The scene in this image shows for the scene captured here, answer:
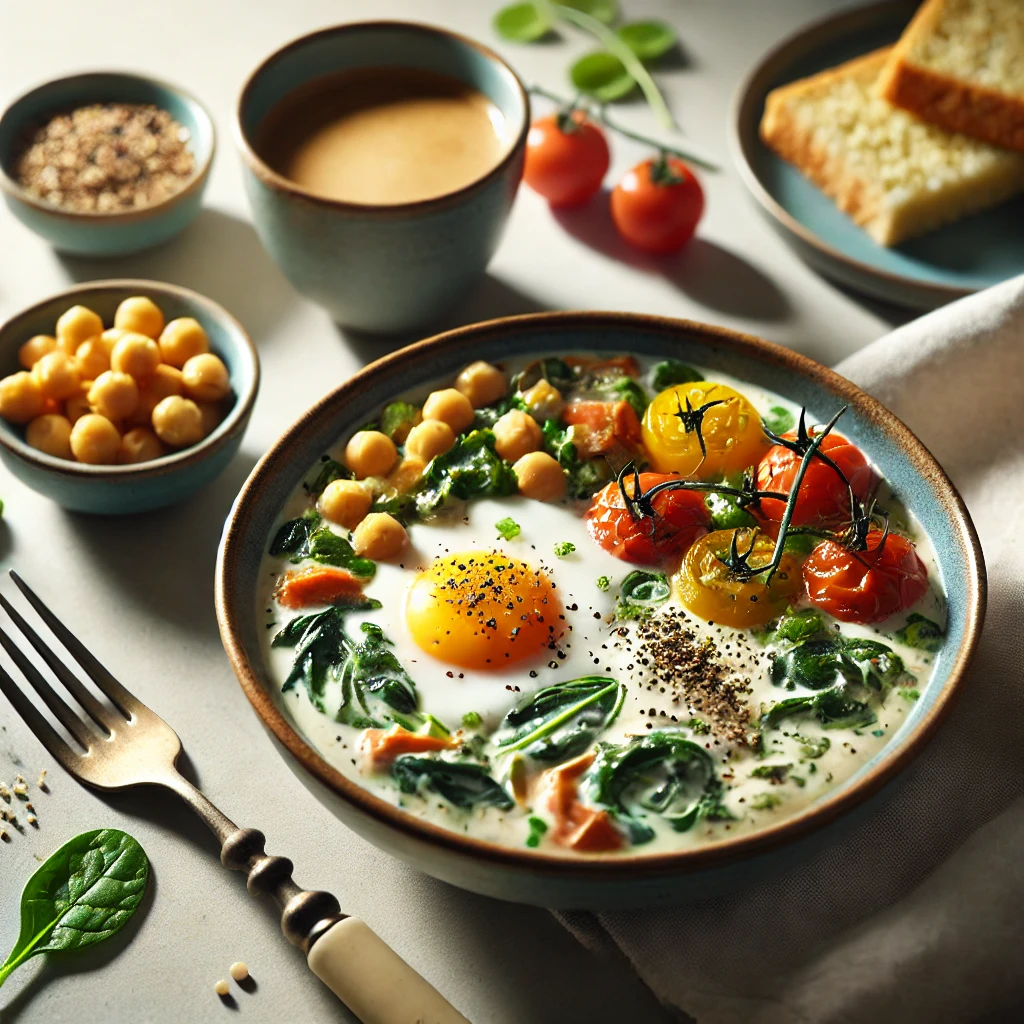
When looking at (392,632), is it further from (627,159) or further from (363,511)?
(627,159)

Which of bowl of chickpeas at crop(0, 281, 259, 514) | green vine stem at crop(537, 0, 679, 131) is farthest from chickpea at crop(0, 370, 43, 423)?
green vine stem at crop(537, 0, 679, 131)

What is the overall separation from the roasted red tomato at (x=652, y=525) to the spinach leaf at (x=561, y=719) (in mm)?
299

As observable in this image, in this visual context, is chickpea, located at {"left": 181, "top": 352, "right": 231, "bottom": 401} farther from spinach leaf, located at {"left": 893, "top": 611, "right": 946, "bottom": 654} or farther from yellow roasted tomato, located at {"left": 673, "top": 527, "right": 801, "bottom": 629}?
spinach leaf, located at {"left": 893, "top": 611, "right": 946, "bottom": 654}

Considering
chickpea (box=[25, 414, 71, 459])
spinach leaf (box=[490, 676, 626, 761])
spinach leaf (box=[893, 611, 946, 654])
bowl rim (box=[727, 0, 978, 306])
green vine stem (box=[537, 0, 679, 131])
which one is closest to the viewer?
spinach leaf (box=[490, 676, 626, 761])

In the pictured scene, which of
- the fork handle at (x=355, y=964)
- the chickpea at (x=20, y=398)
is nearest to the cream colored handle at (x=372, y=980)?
the fork handle at (x=355, y=964)

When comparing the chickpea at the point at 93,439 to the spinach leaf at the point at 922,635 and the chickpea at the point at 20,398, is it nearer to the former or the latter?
the chickpea at the point at 20,398

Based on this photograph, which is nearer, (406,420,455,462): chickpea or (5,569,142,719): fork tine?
(5,569,142,719): fork tine

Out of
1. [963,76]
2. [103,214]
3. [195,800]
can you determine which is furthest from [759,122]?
[195,800]

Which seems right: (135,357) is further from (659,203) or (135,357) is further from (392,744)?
(659,203)

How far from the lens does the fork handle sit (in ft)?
6.29

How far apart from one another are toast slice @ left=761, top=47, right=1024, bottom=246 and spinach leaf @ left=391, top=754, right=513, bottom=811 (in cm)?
212

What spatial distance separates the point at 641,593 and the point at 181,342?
50.6 inches

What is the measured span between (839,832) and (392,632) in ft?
2.89

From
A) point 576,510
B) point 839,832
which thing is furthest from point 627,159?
point 839,832
